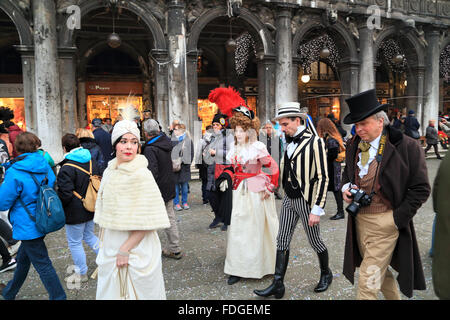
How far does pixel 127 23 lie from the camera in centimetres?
1419

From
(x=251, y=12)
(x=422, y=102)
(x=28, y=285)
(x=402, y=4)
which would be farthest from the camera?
(x=422, y=102)

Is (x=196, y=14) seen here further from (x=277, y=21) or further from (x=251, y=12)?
(x=277, y=21)

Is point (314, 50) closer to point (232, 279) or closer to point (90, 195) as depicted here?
point (232, 279)

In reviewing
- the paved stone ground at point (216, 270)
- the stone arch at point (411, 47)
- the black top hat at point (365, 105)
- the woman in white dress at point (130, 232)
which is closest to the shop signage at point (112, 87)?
the paved stone ground at point (216, 270)

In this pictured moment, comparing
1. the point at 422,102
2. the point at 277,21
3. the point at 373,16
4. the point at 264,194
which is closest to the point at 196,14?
the point at 277,21

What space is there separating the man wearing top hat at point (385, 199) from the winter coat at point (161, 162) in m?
2.46

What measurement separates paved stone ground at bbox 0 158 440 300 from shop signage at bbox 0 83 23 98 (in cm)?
1160

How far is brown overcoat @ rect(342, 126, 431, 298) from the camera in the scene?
245cm

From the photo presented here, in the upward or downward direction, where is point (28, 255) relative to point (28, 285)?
upward

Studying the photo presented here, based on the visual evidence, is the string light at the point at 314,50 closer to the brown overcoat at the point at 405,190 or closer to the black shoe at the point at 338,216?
the black shoe at the point at 338,216

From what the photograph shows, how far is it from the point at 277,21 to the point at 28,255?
12304mm

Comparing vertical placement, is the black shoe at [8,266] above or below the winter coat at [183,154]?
below

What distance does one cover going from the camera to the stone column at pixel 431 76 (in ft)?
52.7

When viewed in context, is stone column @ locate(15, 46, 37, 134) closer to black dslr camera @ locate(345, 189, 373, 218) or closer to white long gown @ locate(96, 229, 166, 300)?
white long gown @ locate(96, 229, 166, 300)
